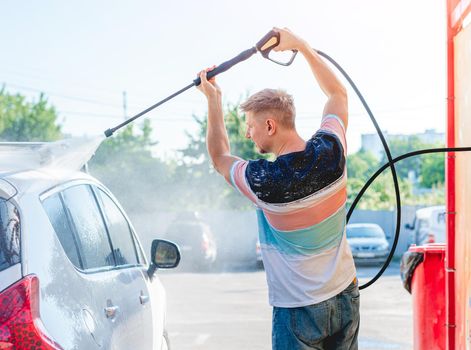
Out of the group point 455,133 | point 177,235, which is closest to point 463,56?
point 455,133

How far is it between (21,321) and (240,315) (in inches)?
433

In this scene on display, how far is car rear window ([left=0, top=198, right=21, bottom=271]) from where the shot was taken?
117 inches

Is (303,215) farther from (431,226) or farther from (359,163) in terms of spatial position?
(359,163)

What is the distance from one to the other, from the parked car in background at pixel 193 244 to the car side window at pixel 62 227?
2281cm

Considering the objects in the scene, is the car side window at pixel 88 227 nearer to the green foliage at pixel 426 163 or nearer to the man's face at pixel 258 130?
the man's face at pixel 258 130

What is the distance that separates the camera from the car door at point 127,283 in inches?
155

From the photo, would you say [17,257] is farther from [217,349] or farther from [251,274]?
[251,274]

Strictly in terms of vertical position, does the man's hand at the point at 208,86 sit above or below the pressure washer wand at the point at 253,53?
below

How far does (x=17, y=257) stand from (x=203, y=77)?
1.28 m

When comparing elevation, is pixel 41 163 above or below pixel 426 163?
above

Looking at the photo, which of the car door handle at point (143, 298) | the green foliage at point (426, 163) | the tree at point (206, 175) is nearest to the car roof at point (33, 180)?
the car door handle at point (143, 298)

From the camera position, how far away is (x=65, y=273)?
3.24m

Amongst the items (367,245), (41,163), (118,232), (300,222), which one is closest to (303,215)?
(300,222)

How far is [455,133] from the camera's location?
15.2 ft
